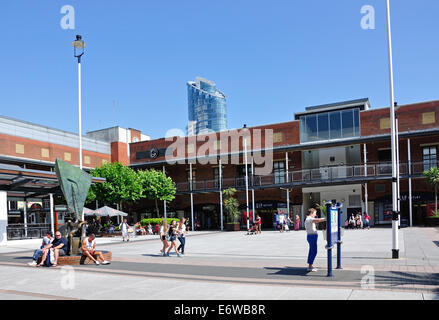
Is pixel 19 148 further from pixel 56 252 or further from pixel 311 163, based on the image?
pixel 311 163

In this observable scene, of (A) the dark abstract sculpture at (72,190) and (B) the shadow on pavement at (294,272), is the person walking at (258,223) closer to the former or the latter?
(A) the dark abstract sculpture at (72,190)

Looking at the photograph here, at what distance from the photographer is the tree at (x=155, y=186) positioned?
35.9 m

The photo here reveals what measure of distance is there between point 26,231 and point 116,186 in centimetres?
950

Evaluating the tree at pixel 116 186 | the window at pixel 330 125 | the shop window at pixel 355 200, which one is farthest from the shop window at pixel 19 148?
the shop window at pixel 355 200

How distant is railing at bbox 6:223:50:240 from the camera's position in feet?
81.1

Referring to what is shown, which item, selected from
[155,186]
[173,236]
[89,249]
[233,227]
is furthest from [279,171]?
[89,249]

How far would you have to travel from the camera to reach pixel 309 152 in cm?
3625

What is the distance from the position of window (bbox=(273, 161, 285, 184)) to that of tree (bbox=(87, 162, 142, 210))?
11.9 meters

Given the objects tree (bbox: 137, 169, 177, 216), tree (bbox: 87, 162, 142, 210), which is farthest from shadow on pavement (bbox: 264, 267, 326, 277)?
tree (bbox: 137, 169, 177, 216)

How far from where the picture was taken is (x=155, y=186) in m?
36.2

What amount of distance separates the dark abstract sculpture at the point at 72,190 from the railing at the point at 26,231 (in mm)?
12141

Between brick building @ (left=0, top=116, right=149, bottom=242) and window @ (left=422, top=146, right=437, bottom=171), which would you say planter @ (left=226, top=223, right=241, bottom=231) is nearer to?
brick building @ (left=0, top=116, right=149, bottom=242)

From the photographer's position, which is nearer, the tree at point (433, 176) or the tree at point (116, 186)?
the tree at point (433, 176)
